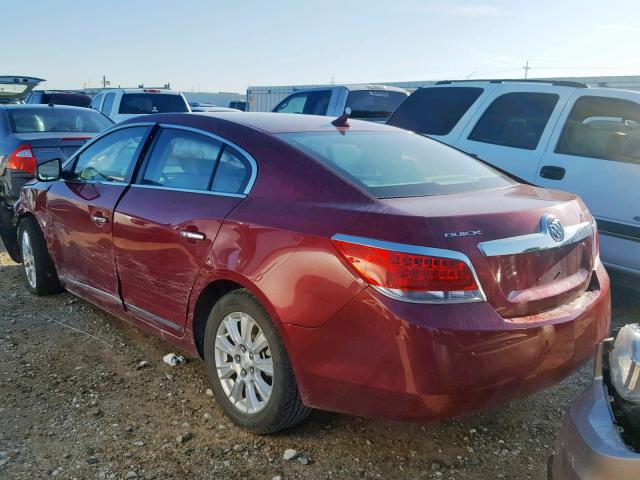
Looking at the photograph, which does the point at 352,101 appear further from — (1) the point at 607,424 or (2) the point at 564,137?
(1) the point at 607,424

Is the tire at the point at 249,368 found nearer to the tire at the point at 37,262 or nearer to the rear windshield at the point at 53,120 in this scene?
the tire at the point at 37,262

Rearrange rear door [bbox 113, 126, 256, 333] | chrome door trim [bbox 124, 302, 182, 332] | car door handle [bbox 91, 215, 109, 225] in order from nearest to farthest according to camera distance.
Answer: rear door [bbox 113, 126, 256, 333]
chrome door trim [bbox 124, 302, 182, 332]
car door handle [bbox 91, 215, 109, 225]

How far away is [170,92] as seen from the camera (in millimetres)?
12797

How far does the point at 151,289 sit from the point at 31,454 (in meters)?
1.07

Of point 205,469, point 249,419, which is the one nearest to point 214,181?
point 249,419

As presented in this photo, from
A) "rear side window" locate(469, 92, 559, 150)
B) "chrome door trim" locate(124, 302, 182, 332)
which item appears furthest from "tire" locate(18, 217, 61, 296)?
"rear side window" locate(469, 92, 559, 150)

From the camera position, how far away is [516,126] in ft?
18.7

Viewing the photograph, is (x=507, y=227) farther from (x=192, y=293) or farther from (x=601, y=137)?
(x=601, y=137)

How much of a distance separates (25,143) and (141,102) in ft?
21.5

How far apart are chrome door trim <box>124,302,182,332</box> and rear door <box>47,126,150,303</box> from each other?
0.21 meters

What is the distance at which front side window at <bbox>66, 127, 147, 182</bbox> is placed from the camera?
3.95 m

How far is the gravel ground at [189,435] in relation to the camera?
278cm

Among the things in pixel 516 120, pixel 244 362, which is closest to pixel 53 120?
pixel 516 120

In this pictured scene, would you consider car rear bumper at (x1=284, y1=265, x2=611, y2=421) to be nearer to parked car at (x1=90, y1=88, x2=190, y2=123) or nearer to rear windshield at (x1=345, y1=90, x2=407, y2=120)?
rear windshield at (x1=345, y1=90, x2=407, y2=120)
